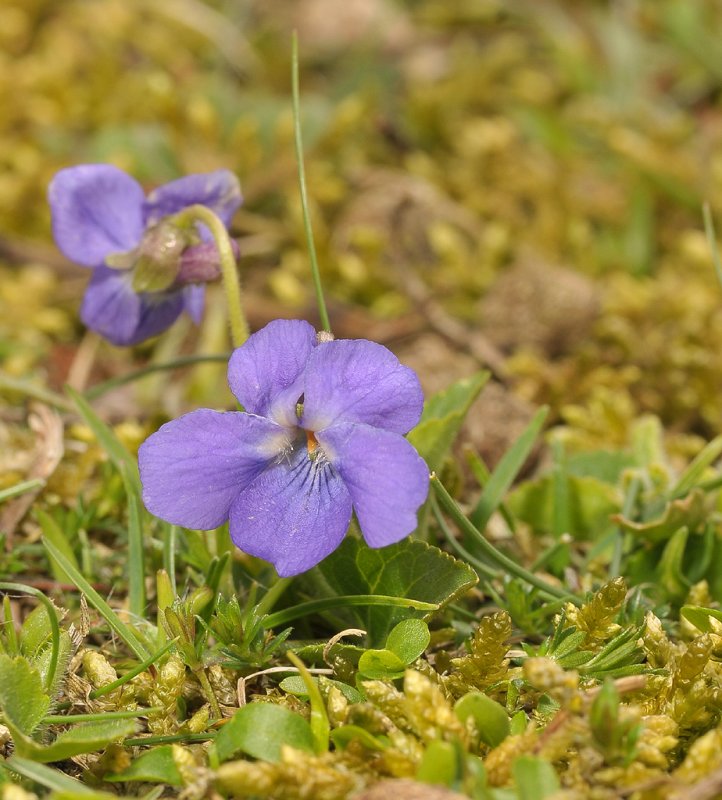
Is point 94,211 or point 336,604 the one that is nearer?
point 336,604

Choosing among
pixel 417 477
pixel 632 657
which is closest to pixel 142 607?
pixel 417 477

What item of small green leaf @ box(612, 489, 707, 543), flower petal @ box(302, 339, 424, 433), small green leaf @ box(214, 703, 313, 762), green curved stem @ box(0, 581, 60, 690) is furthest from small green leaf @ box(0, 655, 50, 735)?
small green leaf @ box(612, 489, 707, 543)

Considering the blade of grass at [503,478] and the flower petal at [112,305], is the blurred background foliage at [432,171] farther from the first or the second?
the flower petal at [112,305]

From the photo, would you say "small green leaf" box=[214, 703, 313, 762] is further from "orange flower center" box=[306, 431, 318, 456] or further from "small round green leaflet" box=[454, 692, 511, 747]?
"orange flower center" box=[306, 431, 318, 456]

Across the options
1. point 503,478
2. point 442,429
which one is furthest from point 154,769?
point 503,478

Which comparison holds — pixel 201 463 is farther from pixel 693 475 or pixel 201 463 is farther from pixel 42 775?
pixel 693 475

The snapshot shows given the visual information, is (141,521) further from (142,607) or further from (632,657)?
(632,657)

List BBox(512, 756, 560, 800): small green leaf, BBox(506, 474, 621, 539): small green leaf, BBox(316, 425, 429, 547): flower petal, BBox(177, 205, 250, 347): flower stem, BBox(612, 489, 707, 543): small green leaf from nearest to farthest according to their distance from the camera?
BBox(512, 756, 560, 800): small green leaf < BBox(316, 425, 429, 547): flower petal < BBox(177, 205, 250, 347): flower stem < BBox(612, 489, 707, 543): small green leaf < BBox(506, 474, 621, 539): small green leaf
